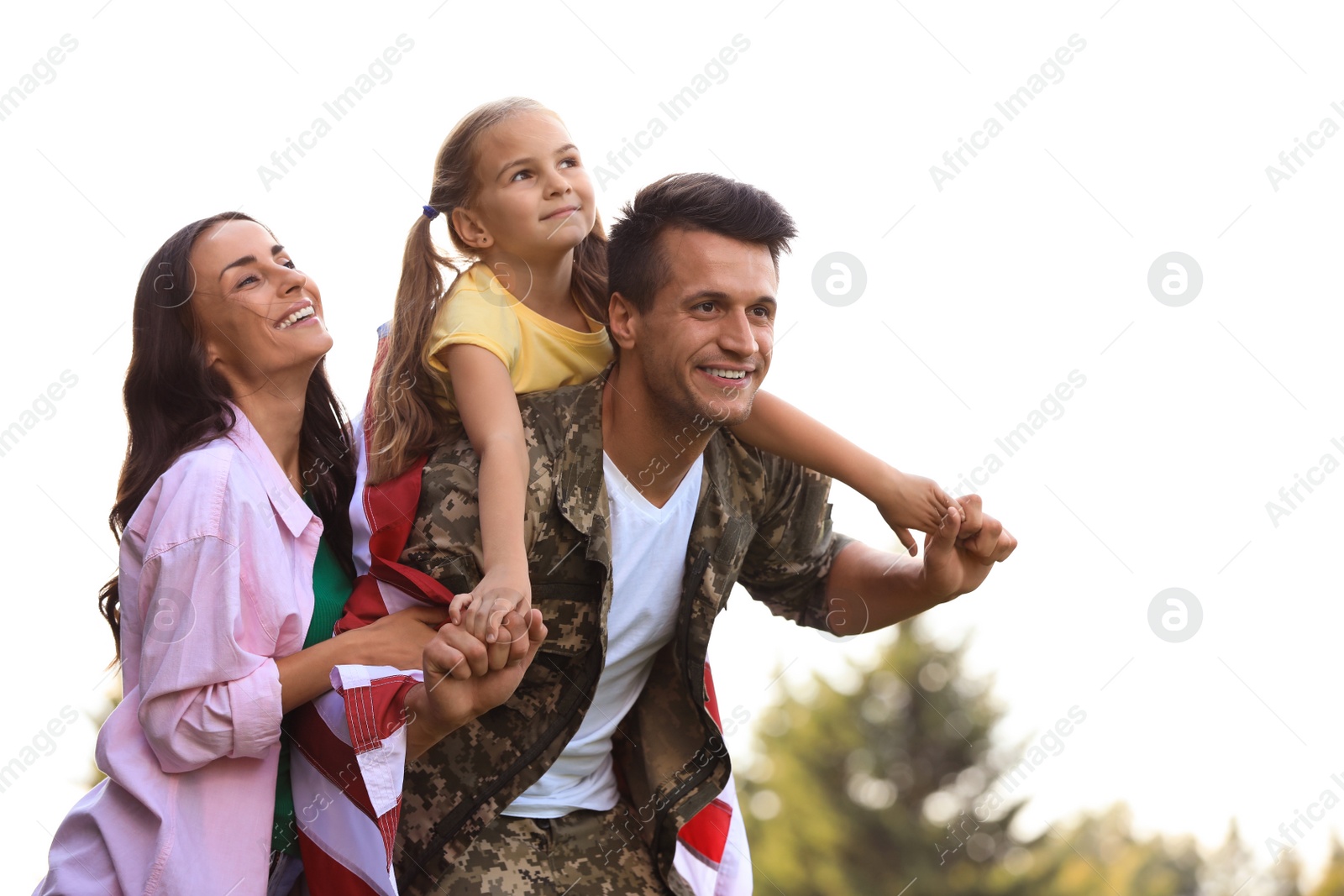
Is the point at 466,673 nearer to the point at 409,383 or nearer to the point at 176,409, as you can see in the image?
the point at 409,383

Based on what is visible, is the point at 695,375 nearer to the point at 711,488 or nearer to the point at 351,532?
the point at 711,488

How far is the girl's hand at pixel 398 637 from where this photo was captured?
3.64m

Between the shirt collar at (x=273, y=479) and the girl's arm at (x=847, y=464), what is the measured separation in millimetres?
1281

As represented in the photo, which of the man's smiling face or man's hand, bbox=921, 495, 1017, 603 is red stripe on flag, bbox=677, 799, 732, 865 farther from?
the man's smiling face

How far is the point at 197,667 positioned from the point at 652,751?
1.39m

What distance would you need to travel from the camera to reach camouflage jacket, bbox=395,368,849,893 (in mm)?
3787

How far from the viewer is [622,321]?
166 inches

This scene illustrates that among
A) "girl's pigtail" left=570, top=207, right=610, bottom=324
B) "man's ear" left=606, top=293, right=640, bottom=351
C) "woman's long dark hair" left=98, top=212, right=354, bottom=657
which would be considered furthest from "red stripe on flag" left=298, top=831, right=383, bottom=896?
"girl's pigtail" left=570, top=207, right=610, bottom=324

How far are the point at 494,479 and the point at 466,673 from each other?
0.51 meters

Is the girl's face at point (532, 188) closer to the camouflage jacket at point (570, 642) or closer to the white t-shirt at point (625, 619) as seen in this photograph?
the camouflage jacket at point (570, 642)

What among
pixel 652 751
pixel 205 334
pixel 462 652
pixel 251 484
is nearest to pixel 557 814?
pixel 652 751

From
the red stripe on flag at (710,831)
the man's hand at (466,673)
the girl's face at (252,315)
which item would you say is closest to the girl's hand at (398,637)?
the man's hand at (466,673)

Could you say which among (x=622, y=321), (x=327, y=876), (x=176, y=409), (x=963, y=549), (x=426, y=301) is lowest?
(x=327, y=876)

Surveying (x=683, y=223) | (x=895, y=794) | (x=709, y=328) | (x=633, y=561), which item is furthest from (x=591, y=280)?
(x=895, y=794)
